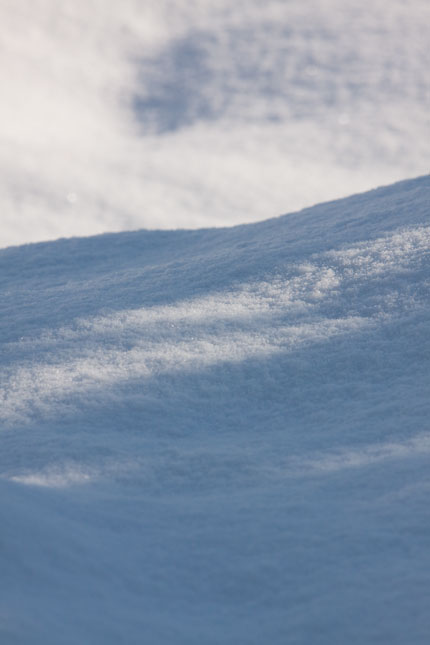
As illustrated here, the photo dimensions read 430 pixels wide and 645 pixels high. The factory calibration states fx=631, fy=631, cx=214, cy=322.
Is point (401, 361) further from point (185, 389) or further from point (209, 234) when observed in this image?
point (209, 234)

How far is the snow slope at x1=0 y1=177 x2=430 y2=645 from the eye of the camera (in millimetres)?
1177

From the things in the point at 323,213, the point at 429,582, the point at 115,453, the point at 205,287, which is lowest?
the point at 429,582

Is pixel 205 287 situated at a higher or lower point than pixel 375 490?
higher

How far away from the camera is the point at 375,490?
146 centimetres

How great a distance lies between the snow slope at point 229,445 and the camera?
118cm

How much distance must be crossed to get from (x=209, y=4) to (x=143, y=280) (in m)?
7.38

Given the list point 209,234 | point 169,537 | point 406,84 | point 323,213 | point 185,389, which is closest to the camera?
point 169,537

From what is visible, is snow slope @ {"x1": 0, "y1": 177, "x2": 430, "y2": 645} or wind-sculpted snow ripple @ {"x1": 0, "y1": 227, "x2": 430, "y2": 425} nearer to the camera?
snow slope @ {"x1": 0, "y1": 177, "x2": 430, "y2": 645}

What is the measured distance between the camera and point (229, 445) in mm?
1746

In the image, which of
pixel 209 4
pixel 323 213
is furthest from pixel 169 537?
pixel 209 4

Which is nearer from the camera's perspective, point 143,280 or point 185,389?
point 185,389

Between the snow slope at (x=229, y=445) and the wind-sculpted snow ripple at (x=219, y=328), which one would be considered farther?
the wind-sculpted snow ripple at (x=219, y=328)

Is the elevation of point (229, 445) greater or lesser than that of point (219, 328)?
lesser

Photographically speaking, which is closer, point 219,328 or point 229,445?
point 229,445
